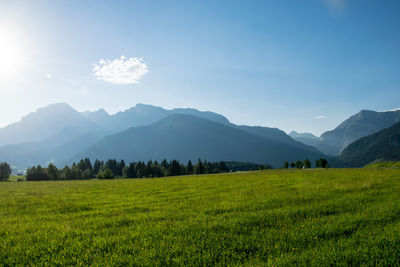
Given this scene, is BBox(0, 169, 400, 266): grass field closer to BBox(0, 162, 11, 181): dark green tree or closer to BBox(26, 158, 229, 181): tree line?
BBox(26, 158, 229, 181): tree line

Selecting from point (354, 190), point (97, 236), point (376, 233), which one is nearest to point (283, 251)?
point (376, 233)

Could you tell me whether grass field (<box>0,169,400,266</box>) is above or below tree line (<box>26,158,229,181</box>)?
above

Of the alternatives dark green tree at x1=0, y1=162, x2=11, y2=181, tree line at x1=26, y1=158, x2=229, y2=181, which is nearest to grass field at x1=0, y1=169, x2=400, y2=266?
tree line at x1=26, y1=158, x2=229, y2=181

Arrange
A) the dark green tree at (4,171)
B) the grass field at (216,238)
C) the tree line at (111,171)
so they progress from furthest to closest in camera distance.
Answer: the tree line at (111,171)
the dark green tree at (4,171)
the grass field at (216,238)

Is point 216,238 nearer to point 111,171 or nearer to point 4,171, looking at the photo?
point 111,171

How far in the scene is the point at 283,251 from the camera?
5.87 meters

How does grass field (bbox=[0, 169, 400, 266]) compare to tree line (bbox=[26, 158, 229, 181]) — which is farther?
tree line (bbox=[26, 158, 229, 181])

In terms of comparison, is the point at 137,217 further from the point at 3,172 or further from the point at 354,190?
the point at 3,172

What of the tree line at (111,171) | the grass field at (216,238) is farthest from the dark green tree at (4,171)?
the grass field at (216,238)

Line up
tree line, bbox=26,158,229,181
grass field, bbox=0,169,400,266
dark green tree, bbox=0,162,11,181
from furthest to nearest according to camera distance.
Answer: tree line, bbox=26,158,229,181 → dark green tree, bbox=0,162,11,181 → grass field, bbox=0,169,400,266

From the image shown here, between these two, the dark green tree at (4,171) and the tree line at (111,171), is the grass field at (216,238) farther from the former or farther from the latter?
the dark green tree at (4,171)

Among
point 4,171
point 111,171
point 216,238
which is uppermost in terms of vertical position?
point 216,238

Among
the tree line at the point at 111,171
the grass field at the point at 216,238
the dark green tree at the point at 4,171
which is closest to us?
the grass field at the point at 216,238

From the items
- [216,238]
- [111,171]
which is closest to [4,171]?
[111,171]
